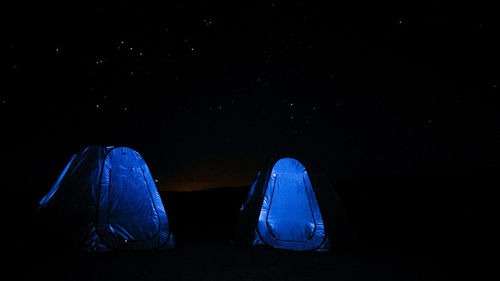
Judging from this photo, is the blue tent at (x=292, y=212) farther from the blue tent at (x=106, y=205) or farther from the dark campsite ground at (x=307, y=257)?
the blue tent at (x=106, y=205)

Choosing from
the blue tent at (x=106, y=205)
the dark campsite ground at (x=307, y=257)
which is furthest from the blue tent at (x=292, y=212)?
the blue tent at (x=106, y=205)

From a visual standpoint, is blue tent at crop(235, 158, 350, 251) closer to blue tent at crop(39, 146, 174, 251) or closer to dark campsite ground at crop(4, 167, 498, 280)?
dark campsite ground at crop(4, 167, 498, 280)

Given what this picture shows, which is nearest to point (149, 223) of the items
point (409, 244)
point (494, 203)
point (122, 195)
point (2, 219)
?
point (122, 195)

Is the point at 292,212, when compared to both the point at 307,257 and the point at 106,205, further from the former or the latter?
the point at 106,205

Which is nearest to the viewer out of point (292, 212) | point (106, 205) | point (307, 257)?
point (307, 257)

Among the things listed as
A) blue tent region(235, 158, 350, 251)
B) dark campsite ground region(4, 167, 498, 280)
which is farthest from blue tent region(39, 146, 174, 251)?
blue tent region(235, 158, 350, 251)

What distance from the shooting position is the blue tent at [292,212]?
5.95 metres

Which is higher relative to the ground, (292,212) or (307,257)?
(292,212)

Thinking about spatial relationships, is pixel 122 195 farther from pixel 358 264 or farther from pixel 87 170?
pixel 358 264

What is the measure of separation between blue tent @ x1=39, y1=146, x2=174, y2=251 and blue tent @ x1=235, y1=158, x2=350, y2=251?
66.1 inches

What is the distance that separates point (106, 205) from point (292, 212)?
356 centimetres

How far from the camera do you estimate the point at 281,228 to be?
20.7 feet

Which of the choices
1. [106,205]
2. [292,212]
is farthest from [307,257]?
[106,205]

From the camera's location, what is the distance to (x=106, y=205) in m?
5.61
